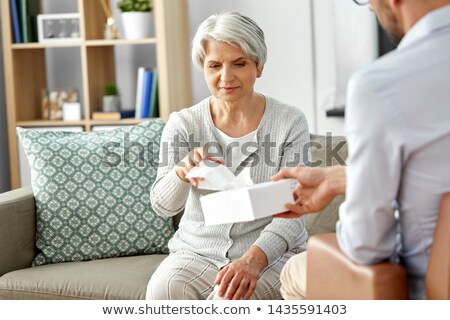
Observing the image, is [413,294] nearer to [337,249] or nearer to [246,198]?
[337,249]

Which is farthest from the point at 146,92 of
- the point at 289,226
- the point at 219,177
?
the point at 219,177

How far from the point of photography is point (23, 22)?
4285mm

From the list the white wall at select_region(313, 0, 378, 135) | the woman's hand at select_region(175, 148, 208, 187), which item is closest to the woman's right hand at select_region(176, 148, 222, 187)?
the woman's hand at select_region(175, 148, 208, 187)

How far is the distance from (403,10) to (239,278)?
0.99 meters

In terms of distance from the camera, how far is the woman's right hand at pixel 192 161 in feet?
7.24

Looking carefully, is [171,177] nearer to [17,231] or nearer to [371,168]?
[17,231]

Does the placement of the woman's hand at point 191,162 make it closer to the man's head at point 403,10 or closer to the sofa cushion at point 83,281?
the sofa cushion at point 83,281

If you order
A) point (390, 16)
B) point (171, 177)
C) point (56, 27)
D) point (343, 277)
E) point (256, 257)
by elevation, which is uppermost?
point (56, 27)

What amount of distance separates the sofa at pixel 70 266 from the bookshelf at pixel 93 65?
4.25 ft

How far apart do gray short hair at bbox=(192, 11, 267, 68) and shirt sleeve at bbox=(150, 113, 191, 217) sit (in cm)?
26

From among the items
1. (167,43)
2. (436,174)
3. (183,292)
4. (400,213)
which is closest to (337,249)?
(400,213)

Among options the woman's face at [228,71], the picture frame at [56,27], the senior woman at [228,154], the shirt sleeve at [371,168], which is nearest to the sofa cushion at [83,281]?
the senior woman at [228,154]

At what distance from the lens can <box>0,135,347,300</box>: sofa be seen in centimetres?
263

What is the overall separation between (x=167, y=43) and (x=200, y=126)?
1664 millimetres
